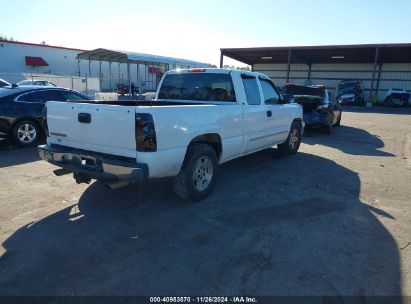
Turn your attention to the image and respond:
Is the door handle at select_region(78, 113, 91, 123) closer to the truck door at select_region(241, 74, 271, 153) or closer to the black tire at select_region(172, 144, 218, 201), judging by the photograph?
the black tire at select_region(172, 144, 218, 201)

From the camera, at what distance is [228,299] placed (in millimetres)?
2785

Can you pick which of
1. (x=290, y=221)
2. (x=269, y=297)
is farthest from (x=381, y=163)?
(x=269, y=297)

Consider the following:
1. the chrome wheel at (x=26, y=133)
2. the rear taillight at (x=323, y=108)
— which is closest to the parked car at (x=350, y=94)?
the rear taillight at (x=323, y=108)

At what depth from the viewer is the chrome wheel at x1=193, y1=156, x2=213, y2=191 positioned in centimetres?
486

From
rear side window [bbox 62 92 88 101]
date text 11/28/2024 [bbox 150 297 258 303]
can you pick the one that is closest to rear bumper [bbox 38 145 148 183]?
date text 11/28/2024 [bbox 150 297 258 303]

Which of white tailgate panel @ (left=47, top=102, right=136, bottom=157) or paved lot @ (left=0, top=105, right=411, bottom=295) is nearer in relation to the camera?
paved lot @ (left=0, top=105, right=411, bottom=295)

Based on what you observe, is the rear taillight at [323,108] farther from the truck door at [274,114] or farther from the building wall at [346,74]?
the building wall at [346,74]

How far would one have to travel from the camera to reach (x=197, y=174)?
4.91 metres

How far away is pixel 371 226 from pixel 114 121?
135 inches

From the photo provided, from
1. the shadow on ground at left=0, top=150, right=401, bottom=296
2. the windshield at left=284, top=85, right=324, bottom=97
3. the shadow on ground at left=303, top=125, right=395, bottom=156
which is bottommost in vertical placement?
the shadow on ground at left=0, top=150, right=401, bottom=296

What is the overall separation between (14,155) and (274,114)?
5.79m

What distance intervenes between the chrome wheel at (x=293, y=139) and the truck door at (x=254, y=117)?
1.69 metres

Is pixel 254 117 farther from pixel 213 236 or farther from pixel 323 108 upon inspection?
pixel 323 108

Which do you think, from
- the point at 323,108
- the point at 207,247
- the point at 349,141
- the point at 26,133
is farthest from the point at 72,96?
the point at 349,141
